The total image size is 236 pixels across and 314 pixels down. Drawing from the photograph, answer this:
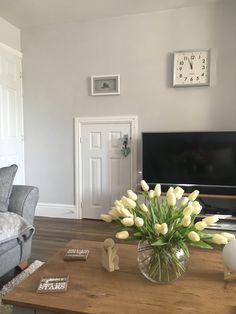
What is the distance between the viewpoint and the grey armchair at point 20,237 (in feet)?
6.92

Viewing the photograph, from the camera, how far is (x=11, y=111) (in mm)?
4039

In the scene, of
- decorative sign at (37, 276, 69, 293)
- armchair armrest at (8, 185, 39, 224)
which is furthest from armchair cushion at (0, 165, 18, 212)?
decorative sign at (37, 276, 69, 293)

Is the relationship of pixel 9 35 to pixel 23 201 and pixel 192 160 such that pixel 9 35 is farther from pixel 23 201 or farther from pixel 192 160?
pixel 192 160

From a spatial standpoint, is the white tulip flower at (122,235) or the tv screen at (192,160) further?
the tv screen at (192,160)

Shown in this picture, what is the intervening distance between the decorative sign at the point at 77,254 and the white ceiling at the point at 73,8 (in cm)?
301

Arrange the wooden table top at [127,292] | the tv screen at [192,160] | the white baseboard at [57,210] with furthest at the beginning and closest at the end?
the white baseboard at [57,210]
the tv screen at [192,160]
the wooden table top at [127,292]

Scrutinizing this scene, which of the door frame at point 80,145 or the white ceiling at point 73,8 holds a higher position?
the white ceiling at point 73,8

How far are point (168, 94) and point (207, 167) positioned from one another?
109cm

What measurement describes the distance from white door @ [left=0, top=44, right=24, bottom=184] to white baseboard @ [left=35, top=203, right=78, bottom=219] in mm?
522

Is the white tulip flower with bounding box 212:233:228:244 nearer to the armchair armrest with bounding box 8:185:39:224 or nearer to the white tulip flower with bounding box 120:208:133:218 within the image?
the white tulip flower with bounding box 120:208:133:218

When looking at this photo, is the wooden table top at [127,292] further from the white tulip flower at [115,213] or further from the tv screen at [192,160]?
the tv screen at [192,160]

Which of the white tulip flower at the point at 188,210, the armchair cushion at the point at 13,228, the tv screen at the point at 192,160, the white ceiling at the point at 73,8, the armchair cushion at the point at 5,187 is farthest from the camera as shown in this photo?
the white ceiling at the point at 73,8

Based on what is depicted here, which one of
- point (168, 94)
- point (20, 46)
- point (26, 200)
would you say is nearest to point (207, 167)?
point (168, 94)

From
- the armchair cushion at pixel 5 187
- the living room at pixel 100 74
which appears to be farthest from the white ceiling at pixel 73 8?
the armchair cushion at pixel 5 187
